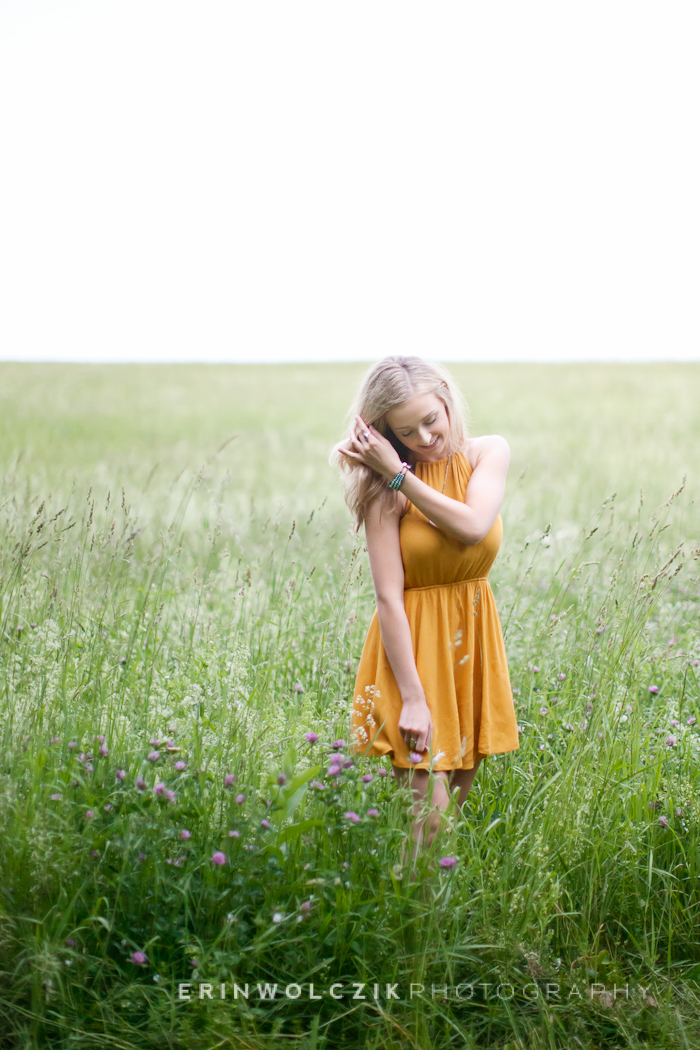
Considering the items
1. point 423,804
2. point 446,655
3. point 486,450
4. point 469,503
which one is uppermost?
point 486,450

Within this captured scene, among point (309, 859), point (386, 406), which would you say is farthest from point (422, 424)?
point (309, 859)

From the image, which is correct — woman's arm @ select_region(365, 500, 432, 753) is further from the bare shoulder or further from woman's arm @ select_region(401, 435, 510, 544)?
the bare shoulder

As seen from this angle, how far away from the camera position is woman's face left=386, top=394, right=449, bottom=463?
6.96 feet

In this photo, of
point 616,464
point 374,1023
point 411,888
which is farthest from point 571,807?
point 616,464

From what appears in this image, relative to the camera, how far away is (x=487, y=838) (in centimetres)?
223

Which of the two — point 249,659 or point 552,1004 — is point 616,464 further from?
point 552,1004

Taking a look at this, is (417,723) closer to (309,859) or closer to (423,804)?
(423,804)

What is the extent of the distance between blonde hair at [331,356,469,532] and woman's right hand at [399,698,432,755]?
0.57 meters

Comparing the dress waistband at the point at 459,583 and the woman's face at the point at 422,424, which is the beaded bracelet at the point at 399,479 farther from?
the dress waistband at the point at 459,583

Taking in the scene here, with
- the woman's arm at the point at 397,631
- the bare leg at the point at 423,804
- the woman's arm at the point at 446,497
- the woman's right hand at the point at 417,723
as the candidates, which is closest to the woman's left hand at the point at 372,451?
the woman's arm at the point at 446,497

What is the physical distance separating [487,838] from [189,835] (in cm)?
97

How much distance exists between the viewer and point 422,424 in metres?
2.14

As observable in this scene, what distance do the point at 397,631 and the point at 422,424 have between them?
0.61m

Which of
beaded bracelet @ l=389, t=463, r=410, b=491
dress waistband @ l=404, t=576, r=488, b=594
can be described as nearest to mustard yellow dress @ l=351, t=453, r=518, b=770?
dress waistband @ l=404, t=576, r=488, b=594
